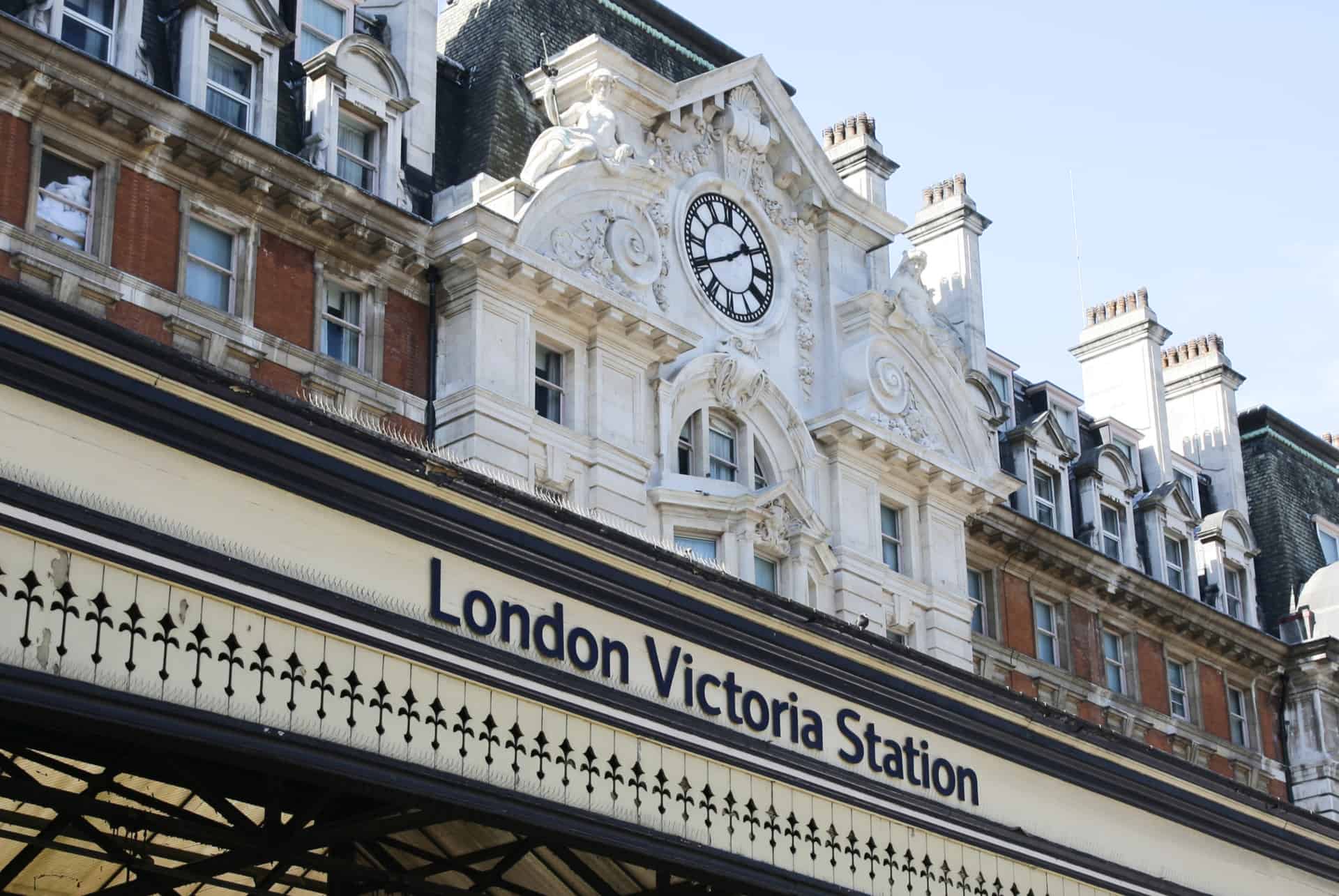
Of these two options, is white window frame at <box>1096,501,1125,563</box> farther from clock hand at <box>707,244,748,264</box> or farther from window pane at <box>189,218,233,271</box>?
window pane at <box>189,218,233,271</box>

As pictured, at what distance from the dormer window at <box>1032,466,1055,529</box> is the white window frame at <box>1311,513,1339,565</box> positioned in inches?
463

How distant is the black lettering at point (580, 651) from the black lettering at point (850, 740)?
3935mm

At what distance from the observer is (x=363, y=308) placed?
33438 millimetres

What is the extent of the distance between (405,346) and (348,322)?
94 centimetres

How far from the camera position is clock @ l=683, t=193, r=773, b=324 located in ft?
124

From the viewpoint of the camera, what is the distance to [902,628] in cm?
3947

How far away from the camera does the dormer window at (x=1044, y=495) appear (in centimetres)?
4725

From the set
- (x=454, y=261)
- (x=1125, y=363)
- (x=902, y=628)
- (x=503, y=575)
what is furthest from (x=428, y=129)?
(x=1125, y=363)

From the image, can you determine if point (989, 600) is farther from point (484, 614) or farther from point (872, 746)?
point (484, 614)

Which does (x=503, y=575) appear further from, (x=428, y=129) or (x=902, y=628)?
(x=902, y=628)

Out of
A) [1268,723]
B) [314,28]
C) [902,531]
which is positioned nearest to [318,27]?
[314,28]

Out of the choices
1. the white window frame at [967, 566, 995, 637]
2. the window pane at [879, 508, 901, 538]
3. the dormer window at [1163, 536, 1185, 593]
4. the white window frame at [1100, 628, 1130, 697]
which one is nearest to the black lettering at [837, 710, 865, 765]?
the window pane at [879, 508, 901, 538]

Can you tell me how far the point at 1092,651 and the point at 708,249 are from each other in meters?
14.3

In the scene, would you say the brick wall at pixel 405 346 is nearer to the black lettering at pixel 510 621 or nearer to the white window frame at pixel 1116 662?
the black lettering at pixel 510 621
